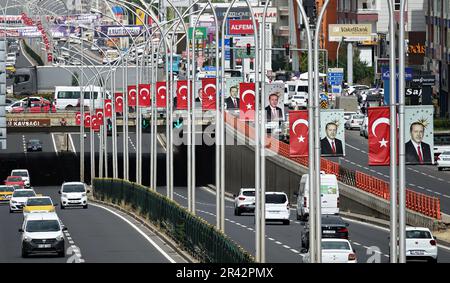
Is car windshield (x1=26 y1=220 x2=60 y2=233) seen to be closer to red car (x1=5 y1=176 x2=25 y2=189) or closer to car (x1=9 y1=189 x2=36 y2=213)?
car (x1=9 y1=189 x2=36 y2=213)

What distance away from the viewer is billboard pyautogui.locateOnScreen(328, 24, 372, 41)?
15712 centimetres

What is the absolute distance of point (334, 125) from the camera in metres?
40.2

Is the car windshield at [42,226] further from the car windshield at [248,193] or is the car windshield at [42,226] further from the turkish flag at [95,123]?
the turkish flag at [95,123]

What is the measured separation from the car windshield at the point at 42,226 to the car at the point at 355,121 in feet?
223

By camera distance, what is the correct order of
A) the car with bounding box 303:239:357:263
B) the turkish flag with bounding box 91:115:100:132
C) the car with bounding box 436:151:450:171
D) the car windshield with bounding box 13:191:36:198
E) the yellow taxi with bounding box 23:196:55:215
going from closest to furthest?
1. the car with bounding box 303:239:357:263
2. the yellow taxi with bounding box 23:196:55:215
3. the car windshield with bounding box 13:191:36:198
4. the car with bounding box 436:151:450:171
5. the turkish flag with bounding box 91:115:100:132

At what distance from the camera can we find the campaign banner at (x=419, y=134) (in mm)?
33312

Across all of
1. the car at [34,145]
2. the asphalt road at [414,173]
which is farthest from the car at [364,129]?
the car at [34,145]

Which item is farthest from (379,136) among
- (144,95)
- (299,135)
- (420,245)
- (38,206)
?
(144,95)

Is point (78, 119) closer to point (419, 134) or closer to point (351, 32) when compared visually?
point (351, 32)

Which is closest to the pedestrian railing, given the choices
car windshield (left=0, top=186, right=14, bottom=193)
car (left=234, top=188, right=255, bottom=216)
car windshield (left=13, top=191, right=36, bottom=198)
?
car (left=234, top=188, right=255, bottom=216)

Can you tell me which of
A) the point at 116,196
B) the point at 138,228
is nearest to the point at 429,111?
the point at 138,228

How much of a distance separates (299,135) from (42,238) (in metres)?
14.5

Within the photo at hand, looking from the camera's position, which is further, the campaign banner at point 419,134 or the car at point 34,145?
the car at point 34,145

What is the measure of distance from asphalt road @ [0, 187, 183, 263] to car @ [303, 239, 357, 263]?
533 centimetres
